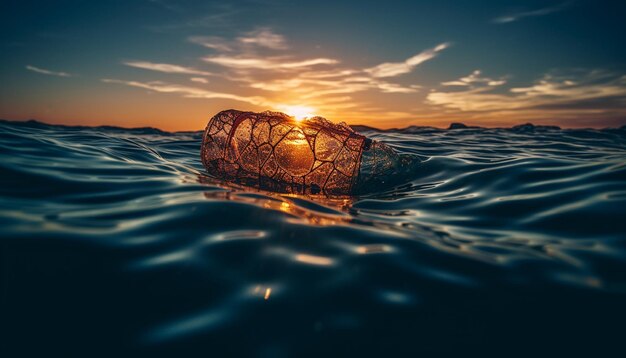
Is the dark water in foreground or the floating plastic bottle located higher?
the floating plastic bottle

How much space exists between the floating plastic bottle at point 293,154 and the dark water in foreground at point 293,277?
0.97 meters

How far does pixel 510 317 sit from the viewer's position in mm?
1208

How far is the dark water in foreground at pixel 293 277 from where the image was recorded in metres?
1.07

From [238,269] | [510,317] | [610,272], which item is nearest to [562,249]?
[610,272]

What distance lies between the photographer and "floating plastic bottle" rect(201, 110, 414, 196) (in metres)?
3.46

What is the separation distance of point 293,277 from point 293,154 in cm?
228

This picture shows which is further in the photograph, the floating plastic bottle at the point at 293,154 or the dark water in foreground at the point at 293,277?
the floating plastic bottle at the point at 293,154

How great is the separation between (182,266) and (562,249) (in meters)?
1.88

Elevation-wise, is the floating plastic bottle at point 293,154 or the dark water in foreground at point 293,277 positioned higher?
the floating plastic bottle at point 293,154

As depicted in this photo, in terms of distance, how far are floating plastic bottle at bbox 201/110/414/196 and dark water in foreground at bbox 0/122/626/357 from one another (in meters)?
0.97

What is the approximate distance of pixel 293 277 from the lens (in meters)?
1.39

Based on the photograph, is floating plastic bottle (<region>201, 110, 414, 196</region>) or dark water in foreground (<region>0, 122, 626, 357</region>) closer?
dark water in foreground (<region>0, 122, 626, 357</region>)

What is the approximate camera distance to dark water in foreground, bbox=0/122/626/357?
3.50ft

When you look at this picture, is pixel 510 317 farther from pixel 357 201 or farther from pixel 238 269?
pixel 357 201
